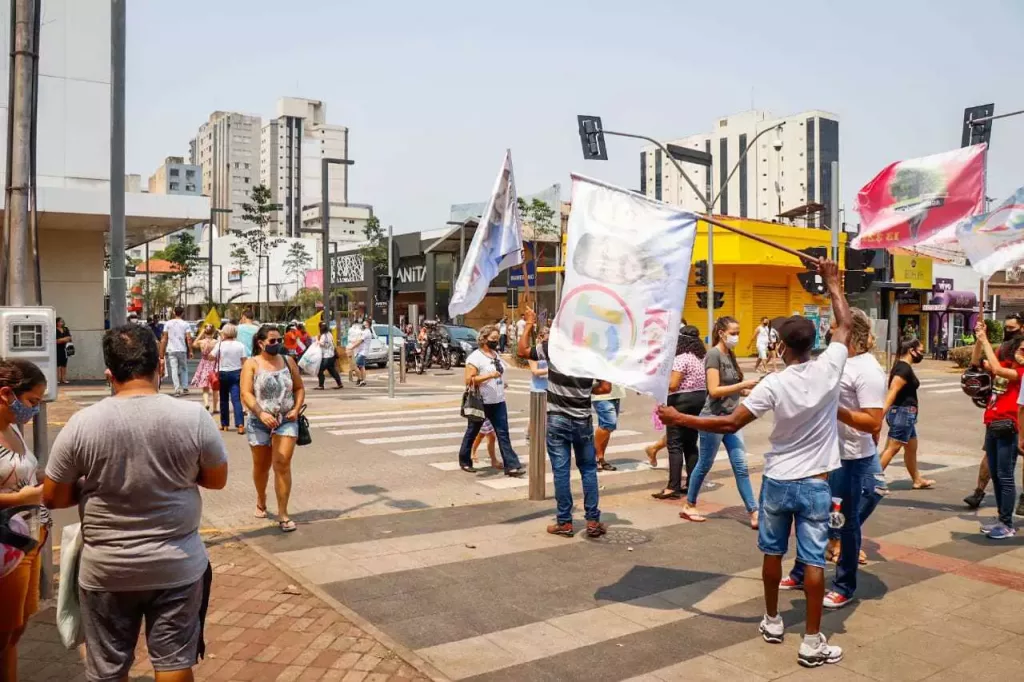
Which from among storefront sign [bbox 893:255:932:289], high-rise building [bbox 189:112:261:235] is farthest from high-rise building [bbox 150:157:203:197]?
storefront sign [bbox 893:255:932:289]

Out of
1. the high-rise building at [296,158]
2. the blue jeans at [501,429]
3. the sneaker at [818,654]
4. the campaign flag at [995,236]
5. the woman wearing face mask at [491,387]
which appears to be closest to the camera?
the sneaker at [818,654]

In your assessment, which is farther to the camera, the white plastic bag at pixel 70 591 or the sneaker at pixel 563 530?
the sneaker at pixel 563 530

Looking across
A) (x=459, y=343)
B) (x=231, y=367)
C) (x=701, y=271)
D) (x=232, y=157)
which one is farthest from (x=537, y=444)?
(x=232, y=157)

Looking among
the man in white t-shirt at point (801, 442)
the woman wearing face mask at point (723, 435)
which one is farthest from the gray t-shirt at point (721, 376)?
the man in white t-shirt at point (801, 442)

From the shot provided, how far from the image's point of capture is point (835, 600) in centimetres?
546

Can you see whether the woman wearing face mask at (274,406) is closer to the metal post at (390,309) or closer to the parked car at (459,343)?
the metal post at (390,309)

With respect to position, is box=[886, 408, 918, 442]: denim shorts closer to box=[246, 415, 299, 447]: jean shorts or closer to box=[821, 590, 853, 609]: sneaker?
box=[821, 590, 853, 609]: sneaker

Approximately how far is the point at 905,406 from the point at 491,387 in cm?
444

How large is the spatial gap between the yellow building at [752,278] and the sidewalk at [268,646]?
106 feet

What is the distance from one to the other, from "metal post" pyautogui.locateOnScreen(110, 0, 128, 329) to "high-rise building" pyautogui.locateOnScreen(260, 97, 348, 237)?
152m

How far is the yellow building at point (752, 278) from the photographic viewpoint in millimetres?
37188

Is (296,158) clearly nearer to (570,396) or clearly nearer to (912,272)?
(912,272)

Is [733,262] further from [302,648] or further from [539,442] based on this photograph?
[302,648]

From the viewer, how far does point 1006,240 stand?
22.0 feet
